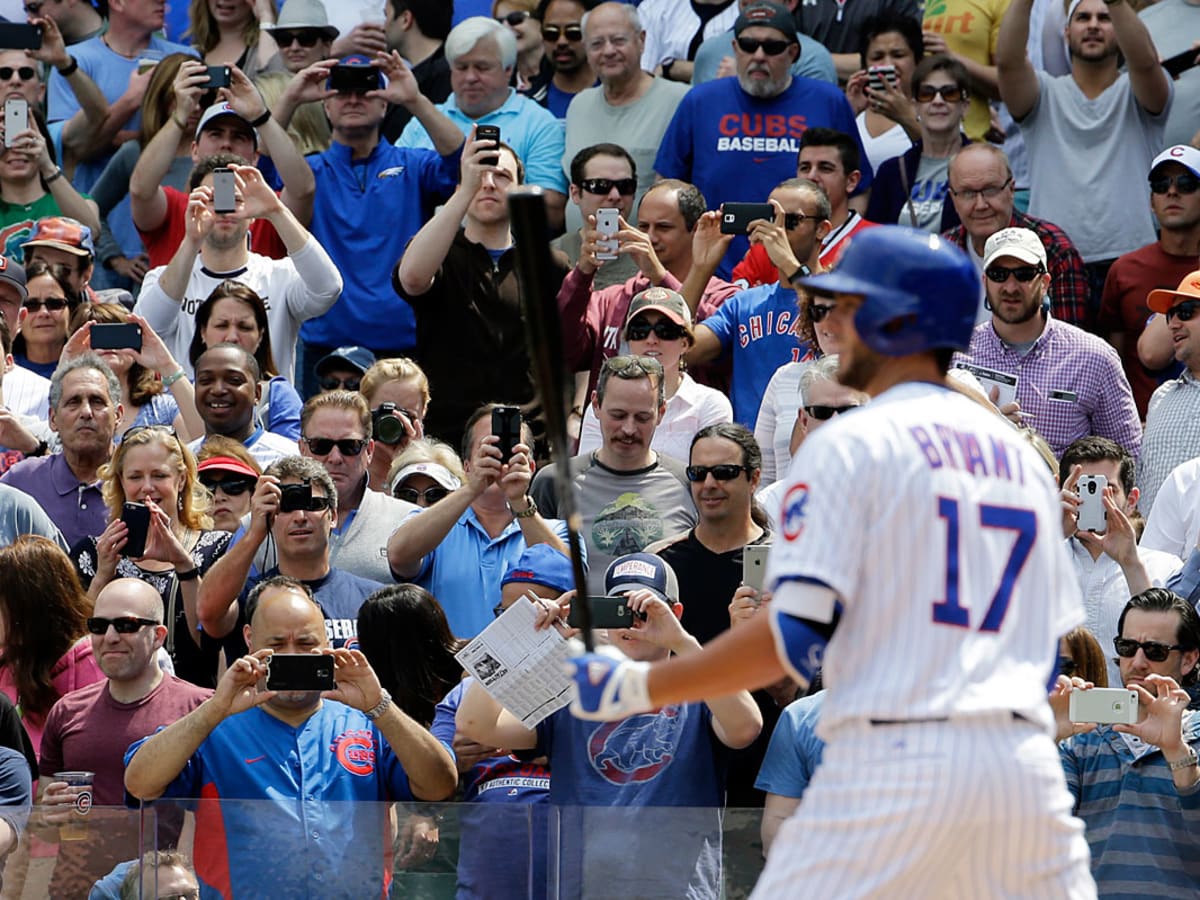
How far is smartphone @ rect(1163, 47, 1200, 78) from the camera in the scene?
12.0 meters

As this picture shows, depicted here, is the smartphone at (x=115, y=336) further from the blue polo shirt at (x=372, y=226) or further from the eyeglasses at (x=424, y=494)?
the blue polo shirt at (x=372, y=226)

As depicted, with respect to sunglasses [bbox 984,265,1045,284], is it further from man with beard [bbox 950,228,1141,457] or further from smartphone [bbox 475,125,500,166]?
smartphone [bbox 475,125,500,166]

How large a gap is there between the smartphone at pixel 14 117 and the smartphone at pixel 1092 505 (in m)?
6.63

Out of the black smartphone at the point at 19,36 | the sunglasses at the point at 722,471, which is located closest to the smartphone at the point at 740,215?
the sunglasses at the point at 722,471

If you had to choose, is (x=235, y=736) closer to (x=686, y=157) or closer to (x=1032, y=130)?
(x=686, y=157)

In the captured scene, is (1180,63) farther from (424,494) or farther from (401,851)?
(401,851)

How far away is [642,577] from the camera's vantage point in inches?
282

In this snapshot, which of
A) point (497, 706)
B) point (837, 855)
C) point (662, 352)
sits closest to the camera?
point (837, 855)

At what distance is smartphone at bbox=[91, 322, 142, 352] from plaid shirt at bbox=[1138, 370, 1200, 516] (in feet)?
15.7

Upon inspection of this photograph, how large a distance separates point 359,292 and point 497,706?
5.29 meters

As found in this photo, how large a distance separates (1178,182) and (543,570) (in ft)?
15.9

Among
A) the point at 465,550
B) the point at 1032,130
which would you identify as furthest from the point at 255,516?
the point at 1032,130

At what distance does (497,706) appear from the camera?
22.4 feet

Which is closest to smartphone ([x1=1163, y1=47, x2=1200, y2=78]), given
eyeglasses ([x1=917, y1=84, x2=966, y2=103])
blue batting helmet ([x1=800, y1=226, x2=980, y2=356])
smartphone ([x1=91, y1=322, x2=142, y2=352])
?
eyeglasses ([x1=917, y1=84, x2=966, y2=103])
